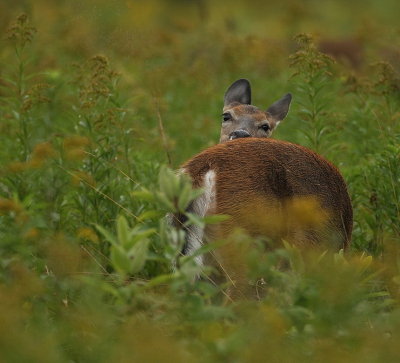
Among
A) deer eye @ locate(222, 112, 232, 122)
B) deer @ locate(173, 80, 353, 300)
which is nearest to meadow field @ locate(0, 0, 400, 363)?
deer @ locate(173, 80, 353, 300)

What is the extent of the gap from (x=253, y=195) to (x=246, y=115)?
3.50m

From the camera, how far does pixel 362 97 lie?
7609 millimetres

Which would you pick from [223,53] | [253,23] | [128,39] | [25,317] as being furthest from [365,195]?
[253,23]

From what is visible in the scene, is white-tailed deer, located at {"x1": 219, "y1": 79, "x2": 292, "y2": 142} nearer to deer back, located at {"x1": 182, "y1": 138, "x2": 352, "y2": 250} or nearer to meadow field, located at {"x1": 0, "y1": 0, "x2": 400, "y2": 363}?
meadow field, located at {"x1": 0, "y1": 0, "x2": 400, "y2": 363}

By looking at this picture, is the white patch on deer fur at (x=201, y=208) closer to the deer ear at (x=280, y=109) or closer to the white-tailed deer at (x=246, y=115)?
the white-tailed deer at (x=246, y=115)

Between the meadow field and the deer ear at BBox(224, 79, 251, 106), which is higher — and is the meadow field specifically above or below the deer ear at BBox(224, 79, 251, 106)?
below

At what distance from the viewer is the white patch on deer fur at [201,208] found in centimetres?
440

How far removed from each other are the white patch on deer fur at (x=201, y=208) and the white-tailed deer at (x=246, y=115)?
275 centimetres

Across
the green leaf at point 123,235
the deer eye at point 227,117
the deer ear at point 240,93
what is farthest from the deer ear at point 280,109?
the green leaf at point 123,235

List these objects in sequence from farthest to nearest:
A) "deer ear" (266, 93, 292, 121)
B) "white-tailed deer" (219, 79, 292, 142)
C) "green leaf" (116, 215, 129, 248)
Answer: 1. "deer ear" (266, 93, 292, 121)
2. "white-tailed deer" (219, 79, 292, 142)
3. "green leaf" (116, 215, 129, 248)

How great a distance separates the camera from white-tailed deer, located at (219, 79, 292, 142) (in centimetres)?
777

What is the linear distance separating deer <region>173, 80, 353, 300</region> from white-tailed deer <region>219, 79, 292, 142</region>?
245 cm

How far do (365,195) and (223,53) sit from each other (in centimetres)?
714

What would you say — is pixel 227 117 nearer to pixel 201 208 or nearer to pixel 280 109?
pixel 280 109
